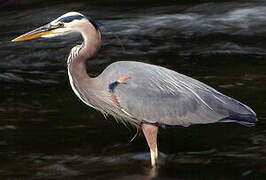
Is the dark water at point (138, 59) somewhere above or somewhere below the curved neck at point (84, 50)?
below

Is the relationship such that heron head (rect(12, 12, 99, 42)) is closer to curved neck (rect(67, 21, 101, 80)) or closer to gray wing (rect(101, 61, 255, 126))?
curved neck (rect(67, 21, 101, 80))

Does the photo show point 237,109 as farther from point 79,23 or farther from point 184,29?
point 184,29

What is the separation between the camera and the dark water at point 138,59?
18.1 feet

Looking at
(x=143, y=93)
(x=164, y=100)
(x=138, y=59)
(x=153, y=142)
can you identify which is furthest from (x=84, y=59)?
(x=138, y=59)

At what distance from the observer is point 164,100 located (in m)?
5.59

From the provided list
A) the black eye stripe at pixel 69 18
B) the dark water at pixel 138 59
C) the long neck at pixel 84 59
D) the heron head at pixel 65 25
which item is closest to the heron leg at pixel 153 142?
the dark water at pixel 138 59

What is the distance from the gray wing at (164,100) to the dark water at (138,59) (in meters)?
0.42

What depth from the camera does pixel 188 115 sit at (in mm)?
5582

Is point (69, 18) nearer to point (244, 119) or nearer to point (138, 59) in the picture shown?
point (244, 119)

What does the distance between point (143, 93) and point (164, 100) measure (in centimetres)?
21

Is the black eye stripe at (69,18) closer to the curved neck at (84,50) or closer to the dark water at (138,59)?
the curved neck at (84,50)

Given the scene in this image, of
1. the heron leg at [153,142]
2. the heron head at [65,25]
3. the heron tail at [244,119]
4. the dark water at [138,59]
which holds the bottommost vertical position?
the dark water at [138,59]

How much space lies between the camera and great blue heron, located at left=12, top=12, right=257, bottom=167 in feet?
18.0

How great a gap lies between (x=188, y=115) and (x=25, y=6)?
26.9ft
